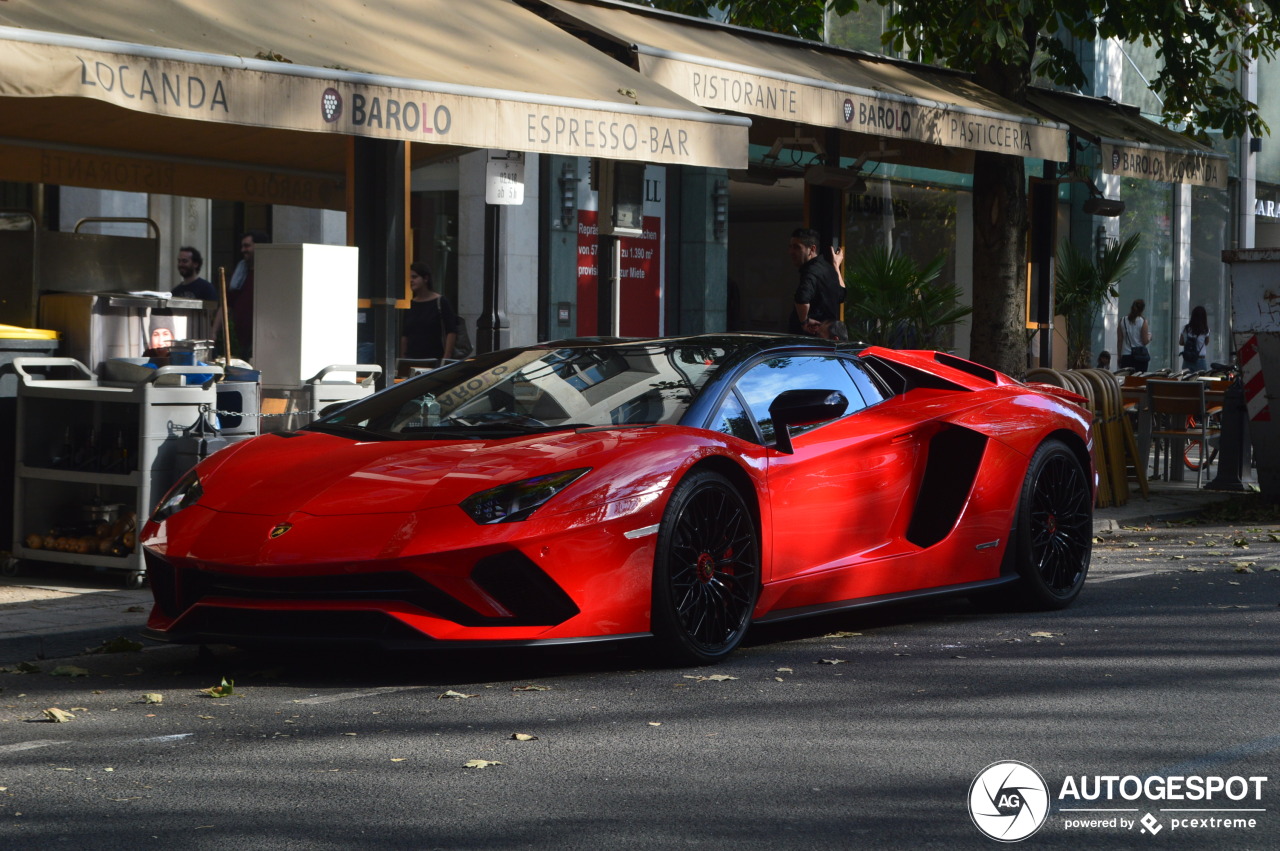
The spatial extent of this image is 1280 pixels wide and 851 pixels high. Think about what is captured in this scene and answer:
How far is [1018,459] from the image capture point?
750 centimetres

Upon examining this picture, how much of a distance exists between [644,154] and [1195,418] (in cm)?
764

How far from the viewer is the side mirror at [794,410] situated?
21.0 feet

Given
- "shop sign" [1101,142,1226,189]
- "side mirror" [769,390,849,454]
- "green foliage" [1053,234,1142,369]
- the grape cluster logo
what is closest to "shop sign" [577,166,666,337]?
"green foliage" [1053,234,1142,369]

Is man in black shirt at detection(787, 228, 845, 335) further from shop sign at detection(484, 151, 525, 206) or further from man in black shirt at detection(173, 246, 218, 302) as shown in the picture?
man in black shirt at detection(173, 246, 218, 302)

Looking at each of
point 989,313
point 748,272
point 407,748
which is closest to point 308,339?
point 407,748

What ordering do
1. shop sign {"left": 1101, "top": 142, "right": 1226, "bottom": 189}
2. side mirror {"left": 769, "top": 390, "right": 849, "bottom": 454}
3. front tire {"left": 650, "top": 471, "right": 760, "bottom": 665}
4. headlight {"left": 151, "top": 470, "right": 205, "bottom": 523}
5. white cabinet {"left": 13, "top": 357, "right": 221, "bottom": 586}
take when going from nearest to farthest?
front tire {"left": 650, "top": 471, "right": 760, "bottom": 665}
headlight {"left": 151, "top": 470, "right": 205, "bottom": 523}
side mirror {"left": 769, "top": 390, "right": 849, "bottom": 454}
white cabinet {"left": 13, "top": 357, "right": 221, "bottom": 586}
shop sign {"left": 1101, "top": 142, "right": 1226, "bottom": 189}

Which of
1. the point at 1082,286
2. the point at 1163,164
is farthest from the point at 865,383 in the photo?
the point at 1082,286

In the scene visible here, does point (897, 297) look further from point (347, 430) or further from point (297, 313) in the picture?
point (347, 430)

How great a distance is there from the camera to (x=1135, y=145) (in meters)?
14.5

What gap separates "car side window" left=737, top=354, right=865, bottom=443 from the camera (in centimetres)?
649

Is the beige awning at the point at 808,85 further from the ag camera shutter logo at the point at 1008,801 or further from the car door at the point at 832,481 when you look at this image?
the ag camera shutter logo at the point at 1008,801

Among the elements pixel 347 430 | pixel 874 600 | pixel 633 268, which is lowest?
pixel 874 600

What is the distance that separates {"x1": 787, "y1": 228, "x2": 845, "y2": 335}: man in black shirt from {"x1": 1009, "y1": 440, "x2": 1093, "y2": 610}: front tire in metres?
4.71

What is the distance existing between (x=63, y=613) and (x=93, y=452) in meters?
1.29
